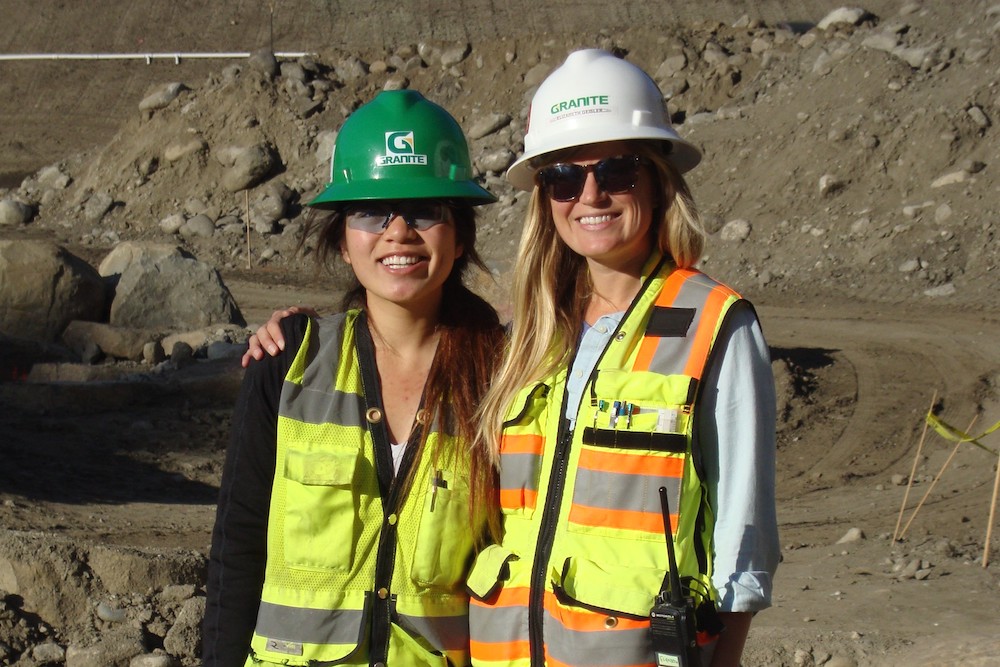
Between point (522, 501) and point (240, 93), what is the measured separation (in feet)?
76.6

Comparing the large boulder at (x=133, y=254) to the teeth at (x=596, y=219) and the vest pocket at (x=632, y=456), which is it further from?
the vest pocket at (x=632, y=456)

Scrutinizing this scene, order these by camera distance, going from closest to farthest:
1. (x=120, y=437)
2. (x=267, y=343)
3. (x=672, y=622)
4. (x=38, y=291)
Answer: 1. (x=672, y=622)
2. (x=267, y=343)
3. (x=120, y=437)
4. (x=38, y=291)

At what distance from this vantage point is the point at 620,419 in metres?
2.54

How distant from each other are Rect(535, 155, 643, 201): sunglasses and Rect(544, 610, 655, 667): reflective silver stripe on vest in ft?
3.16

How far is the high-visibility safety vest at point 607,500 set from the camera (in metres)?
2.47

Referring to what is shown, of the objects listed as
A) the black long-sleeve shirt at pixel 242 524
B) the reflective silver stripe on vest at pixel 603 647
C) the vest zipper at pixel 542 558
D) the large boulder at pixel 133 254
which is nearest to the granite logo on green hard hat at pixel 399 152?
the black long-sleeve shirt at pixel 242 524

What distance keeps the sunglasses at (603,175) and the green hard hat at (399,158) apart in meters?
0.24

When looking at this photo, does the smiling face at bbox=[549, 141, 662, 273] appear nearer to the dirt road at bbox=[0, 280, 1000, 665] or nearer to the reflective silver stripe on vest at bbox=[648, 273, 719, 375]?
the reflective silver stripe on vest at bbox=[648, 273, 719, 375]

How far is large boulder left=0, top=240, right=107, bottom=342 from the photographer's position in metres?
13.9

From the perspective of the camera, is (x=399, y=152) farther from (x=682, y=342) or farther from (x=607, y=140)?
(x=682, y=342)

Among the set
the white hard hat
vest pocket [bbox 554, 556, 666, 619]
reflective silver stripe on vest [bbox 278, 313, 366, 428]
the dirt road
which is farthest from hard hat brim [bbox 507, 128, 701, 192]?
the dirt road

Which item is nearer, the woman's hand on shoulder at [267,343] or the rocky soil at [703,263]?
the woman's hand on shoulder at [267,343]

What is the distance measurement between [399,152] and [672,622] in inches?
49.6

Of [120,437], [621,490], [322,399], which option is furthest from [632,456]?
[120,437]
